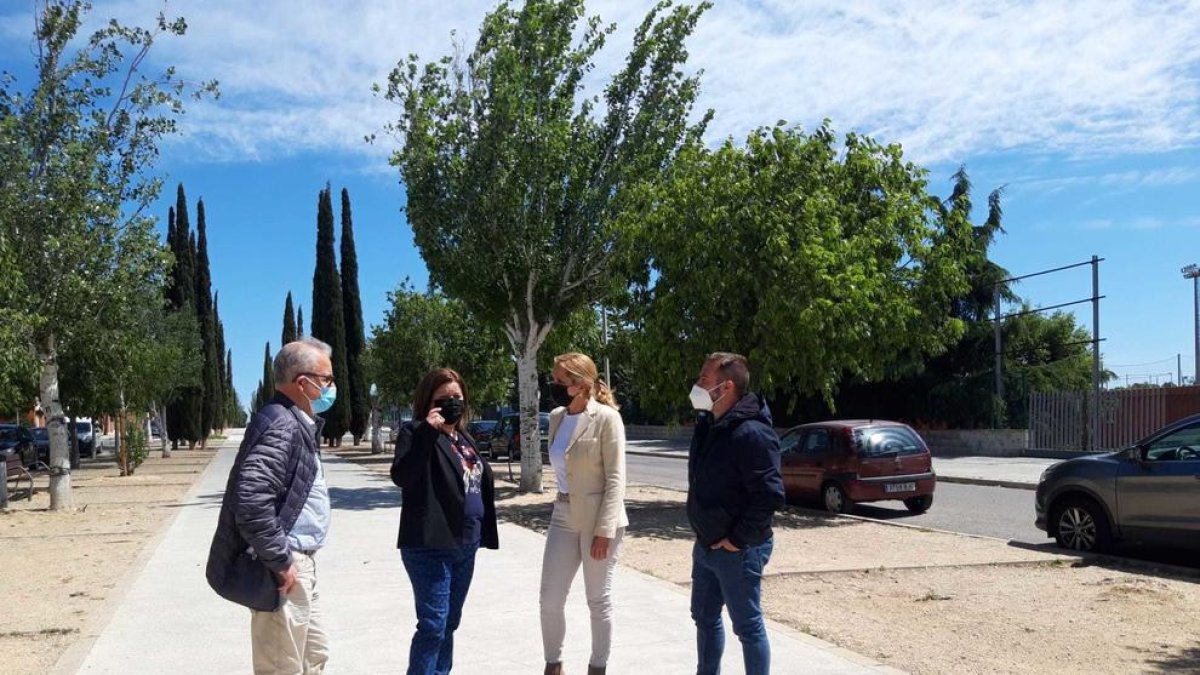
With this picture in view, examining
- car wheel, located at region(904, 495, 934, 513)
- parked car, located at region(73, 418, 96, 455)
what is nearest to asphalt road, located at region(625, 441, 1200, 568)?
car wheel, located at region(904, 495, 934, 513)

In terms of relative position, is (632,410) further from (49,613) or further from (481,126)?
(49,613)

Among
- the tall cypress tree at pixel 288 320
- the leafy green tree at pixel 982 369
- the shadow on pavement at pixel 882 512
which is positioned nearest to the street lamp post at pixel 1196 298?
the leafy green tree at pixel 982 369

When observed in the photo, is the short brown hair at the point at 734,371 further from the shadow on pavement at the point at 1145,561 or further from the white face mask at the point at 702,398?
the shadow on pavement at the point at 1145,561

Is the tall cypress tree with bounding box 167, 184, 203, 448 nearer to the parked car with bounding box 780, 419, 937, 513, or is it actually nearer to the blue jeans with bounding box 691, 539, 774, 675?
the parked car with bounding box 780, 419, 937, 513

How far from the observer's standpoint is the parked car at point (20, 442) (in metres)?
30.1

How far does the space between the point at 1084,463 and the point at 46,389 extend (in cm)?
1560

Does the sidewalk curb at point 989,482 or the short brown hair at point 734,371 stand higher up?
the short brown hair at point 734,371

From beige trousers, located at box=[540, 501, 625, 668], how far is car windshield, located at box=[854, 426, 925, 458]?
10430 millimetres

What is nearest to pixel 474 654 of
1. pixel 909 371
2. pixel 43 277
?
pixel 43 277

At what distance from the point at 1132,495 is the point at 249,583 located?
360 inches

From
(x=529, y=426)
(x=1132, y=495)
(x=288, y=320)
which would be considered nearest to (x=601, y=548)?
(x=1132, y=495)

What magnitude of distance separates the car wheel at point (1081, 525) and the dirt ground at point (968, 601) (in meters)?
0.29

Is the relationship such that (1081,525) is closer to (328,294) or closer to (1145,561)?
(1145,561)

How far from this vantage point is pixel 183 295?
1763 inches
